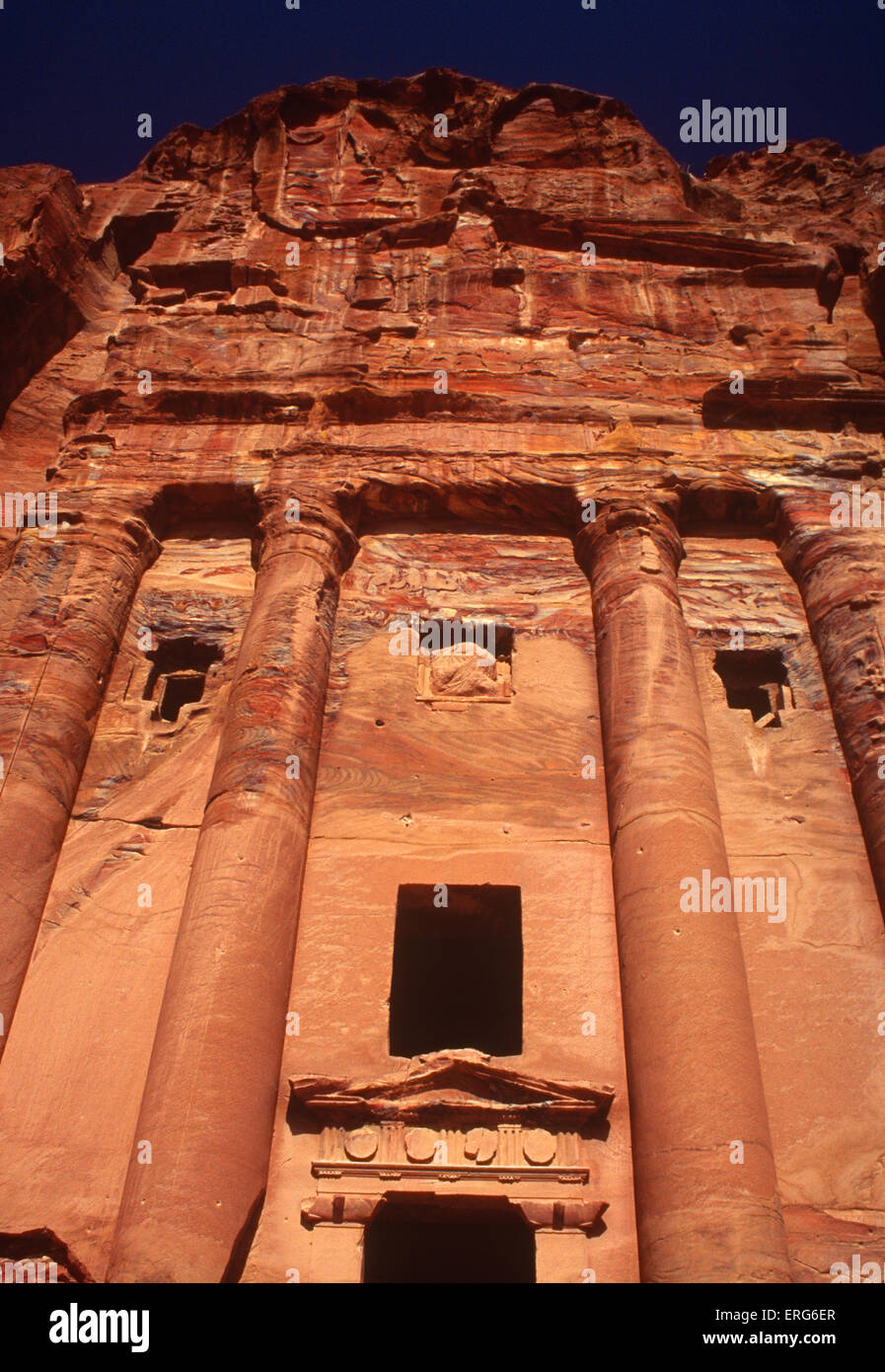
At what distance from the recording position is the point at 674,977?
862 centimetres

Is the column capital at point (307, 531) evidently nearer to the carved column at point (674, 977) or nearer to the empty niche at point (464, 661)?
the empty niche at point (464, 661)

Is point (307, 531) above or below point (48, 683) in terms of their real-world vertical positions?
above

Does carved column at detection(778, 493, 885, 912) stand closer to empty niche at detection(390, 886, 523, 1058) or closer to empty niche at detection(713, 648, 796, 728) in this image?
empty niche at detection(713, 648, 796, 728)

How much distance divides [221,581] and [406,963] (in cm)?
451

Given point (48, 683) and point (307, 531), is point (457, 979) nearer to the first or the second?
point (307, 531)

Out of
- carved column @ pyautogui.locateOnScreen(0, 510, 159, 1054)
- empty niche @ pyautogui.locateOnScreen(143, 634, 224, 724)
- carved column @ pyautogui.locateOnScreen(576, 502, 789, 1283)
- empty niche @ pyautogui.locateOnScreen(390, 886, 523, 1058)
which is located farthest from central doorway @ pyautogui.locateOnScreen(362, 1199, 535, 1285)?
empty niche @ pyautogui.locateOnScreen(143, 634, 224, 724)

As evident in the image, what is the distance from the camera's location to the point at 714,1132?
780 centimetres

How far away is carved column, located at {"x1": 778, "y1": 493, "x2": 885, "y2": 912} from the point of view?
1023 cm

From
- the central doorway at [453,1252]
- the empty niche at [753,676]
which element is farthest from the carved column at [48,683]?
the empty niche at [753,676]

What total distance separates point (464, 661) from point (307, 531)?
222 cm

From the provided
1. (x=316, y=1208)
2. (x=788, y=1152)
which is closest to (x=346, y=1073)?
(x=316, y=1208)

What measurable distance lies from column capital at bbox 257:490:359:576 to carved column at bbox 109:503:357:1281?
1.46 feet

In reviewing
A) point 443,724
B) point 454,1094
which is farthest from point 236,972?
point 443,724

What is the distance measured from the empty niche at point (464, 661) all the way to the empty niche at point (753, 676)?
2.17 metres
